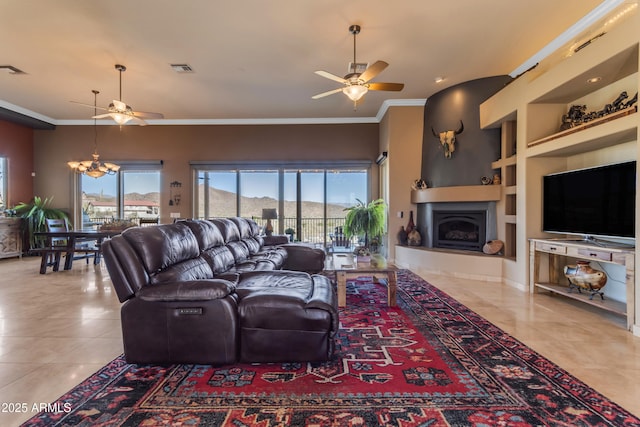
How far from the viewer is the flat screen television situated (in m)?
3.00

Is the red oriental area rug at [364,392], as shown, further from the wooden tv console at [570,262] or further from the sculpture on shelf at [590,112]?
the sculpture on shelf at [590,112]

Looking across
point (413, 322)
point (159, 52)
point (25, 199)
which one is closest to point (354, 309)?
point (413, 322)

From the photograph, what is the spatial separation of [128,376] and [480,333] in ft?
9.03

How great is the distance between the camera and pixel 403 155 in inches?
249

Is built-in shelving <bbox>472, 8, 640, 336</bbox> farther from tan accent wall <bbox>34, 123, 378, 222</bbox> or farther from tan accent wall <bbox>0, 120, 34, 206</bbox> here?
tan accent wall <bbox>0, 120, 34, 206</bbox>

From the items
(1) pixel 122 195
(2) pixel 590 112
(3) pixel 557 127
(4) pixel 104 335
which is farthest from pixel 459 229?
(1) pixel 122 195

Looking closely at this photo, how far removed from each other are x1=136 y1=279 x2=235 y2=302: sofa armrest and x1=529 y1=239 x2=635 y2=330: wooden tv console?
3.46 metres

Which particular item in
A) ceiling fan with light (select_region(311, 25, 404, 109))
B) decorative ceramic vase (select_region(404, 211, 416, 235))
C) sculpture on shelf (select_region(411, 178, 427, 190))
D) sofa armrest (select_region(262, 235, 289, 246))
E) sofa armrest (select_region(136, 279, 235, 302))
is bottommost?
sofa armrest (select_region(136, 279, 235, 302))

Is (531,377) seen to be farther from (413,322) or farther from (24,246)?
(24,246)

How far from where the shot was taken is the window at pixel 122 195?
25.2 feet

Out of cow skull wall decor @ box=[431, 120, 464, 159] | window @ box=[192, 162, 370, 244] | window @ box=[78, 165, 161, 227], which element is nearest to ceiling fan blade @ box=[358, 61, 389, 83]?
cow skull wall decor @ box=[431, 120, 464, 159]

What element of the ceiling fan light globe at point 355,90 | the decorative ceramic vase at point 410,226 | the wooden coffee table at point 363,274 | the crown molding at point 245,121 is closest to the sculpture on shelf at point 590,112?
the ceiling fan light globe at point 355,90

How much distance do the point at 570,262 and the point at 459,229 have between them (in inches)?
70.4

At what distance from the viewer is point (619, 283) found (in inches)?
134
